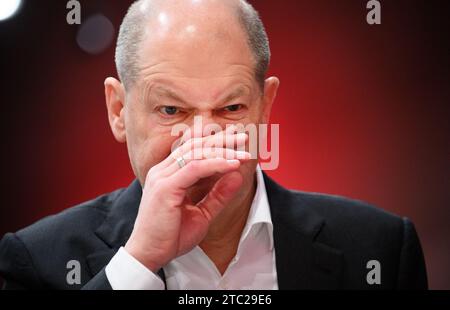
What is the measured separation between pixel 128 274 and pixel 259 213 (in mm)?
561

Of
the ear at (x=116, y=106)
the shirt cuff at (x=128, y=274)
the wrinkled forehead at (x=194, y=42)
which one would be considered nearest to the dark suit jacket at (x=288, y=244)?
the shirt cuff at (x=128, y=274)

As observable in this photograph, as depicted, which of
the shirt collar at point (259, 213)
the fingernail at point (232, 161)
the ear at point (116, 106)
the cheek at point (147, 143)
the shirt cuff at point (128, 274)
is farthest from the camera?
the shirt collar at point (259, 213)

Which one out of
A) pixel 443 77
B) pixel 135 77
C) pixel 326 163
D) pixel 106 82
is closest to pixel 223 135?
pixel 135 77

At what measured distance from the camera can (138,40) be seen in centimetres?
179

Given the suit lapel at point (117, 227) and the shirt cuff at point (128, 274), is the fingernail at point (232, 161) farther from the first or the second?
the suit lapel at point (117, 227)

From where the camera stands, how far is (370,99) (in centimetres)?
212

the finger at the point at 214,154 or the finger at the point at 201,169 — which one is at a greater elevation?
the finger at the point at 214,154

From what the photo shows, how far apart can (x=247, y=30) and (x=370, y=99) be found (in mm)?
590

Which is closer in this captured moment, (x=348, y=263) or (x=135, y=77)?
(x=135, y=77)

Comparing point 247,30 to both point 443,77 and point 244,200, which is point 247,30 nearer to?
point 244,200

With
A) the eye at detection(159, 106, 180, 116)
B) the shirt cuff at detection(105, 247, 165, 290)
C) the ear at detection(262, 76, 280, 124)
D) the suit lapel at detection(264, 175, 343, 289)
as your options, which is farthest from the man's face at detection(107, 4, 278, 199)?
the suit lapel at detection(264, 175, 343, 289)

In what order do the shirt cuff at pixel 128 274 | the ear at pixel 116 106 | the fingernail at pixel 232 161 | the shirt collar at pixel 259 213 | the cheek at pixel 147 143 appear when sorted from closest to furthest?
the fingernail at pixel 232 161
the shirt cuff at pixel 128 274
the cheek at pixel 147 143
the ear at pixel 116 106
the shirt collar at pixel 259 213

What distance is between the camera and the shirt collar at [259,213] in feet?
6.61

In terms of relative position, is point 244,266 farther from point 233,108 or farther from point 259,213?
point 233,108
